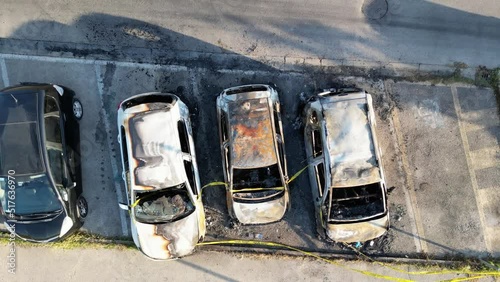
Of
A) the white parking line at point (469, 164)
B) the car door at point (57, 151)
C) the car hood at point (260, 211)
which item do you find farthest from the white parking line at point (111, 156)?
the white parking line at point (469, 164)

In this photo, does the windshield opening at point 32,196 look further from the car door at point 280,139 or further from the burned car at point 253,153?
the car door at point 280,139

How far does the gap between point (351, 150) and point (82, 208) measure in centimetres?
633

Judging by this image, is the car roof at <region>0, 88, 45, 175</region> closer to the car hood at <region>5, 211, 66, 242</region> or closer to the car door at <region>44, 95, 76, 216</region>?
the car door at <region>44, 95, 76, 216</region>

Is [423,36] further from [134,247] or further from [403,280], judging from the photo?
[134,247]

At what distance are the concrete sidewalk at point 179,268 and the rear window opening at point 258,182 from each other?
1.79 m

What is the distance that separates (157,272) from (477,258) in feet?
25.4

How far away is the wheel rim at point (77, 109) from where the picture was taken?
931cm

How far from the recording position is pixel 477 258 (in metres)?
9.51

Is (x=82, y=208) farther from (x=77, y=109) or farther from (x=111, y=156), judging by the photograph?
(x=77, y=109)

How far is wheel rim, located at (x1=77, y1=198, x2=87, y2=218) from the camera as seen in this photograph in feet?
30.0

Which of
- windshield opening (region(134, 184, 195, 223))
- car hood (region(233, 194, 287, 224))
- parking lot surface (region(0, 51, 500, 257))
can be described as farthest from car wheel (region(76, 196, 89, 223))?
car hood (region(233, 194, 287, 224))

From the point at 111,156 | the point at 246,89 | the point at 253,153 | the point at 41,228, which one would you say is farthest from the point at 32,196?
the point at 246,89

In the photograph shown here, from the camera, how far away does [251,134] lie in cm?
842

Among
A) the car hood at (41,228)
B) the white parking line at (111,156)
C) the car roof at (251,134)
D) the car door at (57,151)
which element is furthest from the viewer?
the white parking line at (111,156)
